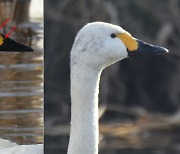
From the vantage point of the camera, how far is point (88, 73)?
14.9ft

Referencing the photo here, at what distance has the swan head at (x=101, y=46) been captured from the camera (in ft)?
14.8

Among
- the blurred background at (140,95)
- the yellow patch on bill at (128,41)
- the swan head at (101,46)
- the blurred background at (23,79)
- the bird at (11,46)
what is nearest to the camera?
the swan head at (101,46)

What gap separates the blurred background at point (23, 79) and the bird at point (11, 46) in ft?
1.37

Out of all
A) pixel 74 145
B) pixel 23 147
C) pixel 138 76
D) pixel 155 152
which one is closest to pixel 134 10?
pixel 138 76

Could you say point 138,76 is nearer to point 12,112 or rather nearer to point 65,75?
point 65,75

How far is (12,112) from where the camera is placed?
5.83 m

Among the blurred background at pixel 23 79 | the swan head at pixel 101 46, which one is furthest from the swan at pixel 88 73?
the blurred background at pixel 23 79

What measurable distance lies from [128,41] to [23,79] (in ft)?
4.10

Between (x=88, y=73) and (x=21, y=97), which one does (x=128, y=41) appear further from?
(x=21, y=97)

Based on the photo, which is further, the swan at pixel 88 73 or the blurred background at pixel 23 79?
the blurred background at pixel 23 79

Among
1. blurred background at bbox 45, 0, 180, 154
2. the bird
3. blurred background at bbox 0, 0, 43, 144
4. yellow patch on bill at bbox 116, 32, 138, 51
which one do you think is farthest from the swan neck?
blurred background at bbox 45, 0, 180, 154

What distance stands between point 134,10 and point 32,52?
117 cm

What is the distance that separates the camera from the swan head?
14.8ft

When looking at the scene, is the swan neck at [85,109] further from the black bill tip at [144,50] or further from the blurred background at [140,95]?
the blurred background at [140,95]
